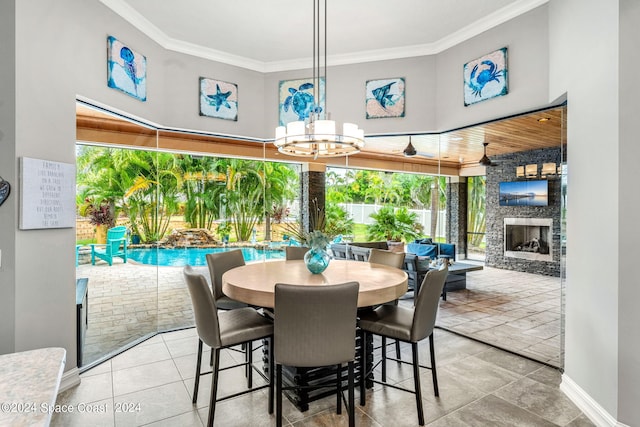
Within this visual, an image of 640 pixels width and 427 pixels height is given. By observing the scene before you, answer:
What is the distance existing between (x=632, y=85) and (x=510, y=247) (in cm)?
319

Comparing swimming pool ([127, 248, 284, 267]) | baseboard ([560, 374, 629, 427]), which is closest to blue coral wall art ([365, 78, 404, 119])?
swimming pool ([127, 248, 284, 267])

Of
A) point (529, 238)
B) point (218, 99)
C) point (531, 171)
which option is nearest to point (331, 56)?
point (218, 99)

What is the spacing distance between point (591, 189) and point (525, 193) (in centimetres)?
209

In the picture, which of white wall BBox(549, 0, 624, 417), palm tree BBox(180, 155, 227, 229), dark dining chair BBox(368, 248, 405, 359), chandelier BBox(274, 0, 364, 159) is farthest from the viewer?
palm tree BBox(180, 155, 227, 229)

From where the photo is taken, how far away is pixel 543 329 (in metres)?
4.04

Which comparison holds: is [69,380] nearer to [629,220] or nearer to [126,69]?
[126,69]

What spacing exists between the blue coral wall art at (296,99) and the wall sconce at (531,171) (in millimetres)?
2675

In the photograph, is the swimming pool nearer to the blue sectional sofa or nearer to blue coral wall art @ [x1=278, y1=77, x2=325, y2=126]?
blue coral wall art @ [x1=278, y1=77, x2=325, y2=126]

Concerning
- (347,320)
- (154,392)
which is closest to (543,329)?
(347,320)

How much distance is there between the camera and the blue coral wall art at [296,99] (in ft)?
14.9

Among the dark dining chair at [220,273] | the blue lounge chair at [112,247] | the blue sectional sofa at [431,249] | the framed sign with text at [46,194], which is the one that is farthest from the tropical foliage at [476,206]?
the framed sign with text at [46,194]

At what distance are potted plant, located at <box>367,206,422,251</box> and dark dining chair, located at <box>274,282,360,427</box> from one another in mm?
3187

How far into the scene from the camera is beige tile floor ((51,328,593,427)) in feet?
7.64

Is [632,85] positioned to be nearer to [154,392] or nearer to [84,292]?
[154,392]
